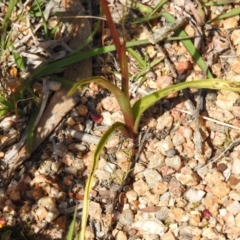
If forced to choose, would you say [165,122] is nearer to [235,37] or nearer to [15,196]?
[235,37]

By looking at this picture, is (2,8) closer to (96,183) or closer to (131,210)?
(96,183)

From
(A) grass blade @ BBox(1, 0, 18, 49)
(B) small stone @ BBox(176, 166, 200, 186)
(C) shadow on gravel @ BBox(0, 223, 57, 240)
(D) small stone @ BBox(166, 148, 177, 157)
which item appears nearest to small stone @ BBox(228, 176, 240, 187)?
(B) small stone @ BBox(176, 166, 200, 186)

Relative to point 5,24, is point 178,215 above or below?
below

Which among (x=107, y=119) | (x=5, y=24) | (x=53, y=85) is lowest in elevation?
(x=107, y=119)

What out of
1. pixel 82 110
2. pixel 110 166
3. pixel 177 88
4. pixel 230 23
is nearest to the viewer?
pixel 177 88

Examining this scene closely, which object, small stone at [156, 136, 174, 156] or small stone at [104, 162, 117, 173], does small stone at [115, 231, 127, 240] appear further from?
small stone at [156, 136, 174, 156]

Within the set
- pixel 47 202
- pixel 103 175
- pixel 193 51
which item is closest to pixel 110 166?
pixel 103 175
